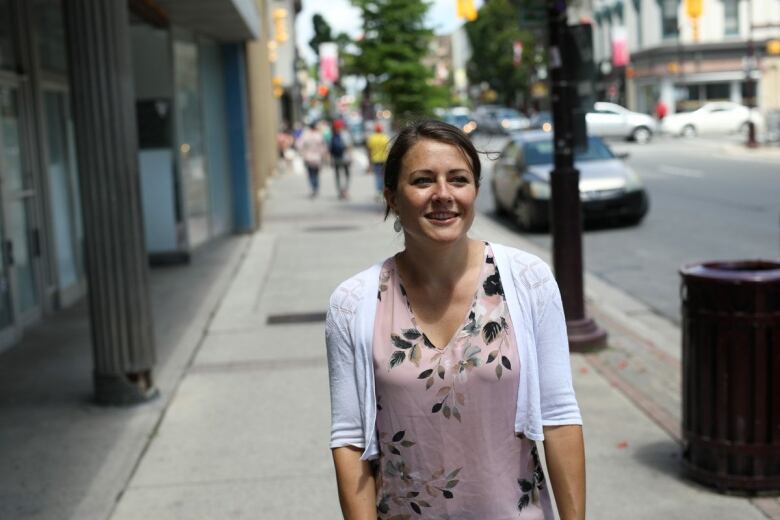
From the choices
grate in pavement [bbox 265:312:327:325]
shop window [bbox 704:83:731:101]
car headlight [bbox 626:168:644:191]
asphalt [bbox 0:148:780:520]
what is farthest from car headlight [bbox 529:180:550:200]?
shop window [bbox 704:83:731:101]

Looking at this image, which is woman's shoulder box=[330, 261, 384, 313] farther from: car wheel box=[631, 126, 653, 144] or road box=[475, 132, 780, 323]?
car wheel box=[631, 126, 653, 144]

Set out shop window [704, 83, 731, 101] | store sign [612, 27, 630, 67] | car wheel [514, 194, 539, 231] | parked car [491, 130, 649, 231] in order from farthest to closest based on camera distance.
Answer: shop window [704, 83, 731, 101] → store sign [612, 27, 630, 67] → car wheel [514, 194, 539, 231] → parked car [491, 130, 649, 231]

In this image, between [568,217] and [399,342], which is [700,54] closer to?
[568,217]

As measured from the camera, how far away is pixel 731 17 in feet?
184

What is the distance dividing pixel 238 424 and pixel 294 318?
11.2 ft

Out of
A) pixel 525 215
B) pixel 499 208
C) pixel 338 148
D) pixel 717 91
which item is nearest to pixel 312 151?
pixel 338 148

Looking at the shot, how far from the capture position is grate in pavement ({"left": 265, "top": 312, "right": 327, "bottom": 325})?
384 inches

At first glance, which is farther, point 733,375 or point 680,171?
point 680,171

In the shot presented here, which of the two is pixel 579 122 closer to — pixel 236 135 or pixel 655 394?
pixel 655 394

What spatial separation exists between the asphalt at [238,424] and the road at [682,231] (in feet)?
3.64

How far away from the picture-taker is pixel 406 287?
263 centimetres

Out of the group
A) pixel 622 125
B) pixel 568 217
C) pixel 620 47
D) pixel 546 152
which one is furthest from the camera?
pixel 620 47

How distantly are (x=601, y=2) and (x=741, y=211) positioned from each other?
5331cm

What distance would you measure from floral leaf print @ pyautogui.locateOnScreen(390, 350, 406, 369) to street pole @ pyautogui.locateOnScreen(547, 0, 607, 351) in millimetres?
5817
